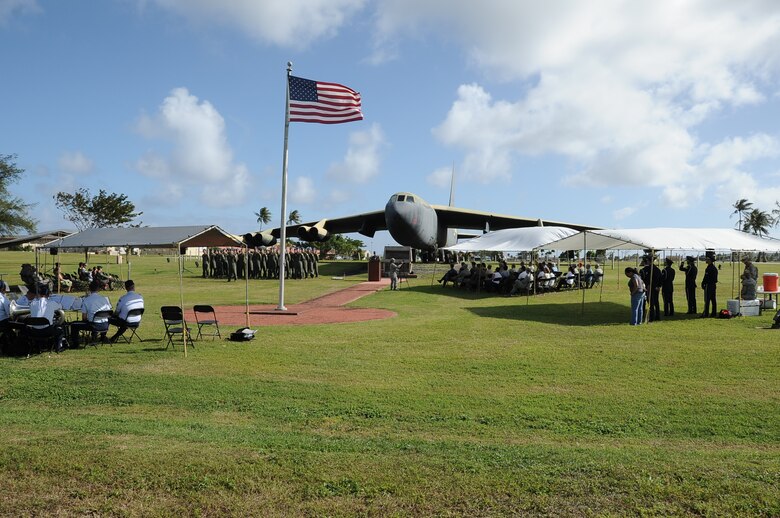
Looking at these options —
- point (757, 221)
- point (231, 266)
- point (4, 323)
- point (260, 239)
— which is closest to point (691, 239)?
point (4, 323)

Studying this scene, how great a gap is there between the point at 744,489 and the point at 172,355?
805cm

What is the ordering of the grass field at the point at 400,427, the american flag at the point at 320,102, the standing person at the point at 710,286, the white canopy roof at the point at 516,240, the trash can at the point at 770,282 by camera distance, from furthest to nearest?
the white canopy roof at the point at 516,240
the trash can at the point at 770,282
the american flag at the point at 320,102
the standing person at the point at 710,286
the grass field at the point at 400,427

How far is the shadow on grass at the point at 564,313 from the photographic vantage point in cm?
1342

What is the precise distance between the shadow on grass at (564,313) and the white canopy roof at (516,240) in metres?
2.51

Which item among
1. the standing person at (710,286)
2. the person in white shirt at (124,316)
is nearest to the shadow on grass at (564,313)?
the standing person at (710,286)

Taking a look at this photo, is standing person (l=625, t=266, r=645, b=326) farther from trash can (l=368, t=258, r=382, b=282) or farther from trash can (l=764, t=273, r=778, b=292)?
trash can (l=368, t=258, r=382, b=282)

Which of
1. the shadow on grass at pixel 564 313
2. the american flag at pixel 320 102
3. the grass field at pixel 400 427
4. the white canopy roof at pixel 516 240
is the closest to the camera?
the grass field at pixel 400 427

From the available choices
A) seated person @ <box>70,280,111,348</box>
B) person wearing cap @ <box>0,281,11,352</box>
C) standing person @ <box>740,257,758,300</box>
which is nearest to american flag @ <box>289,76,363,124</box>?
seated person @ <box>70,280,111,348</box>

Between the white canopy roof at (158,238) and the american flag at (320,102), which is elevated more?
the american flag at (320,102)

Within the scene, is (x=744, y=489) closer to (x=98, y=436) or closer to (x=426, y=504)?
(x=426, y=504)

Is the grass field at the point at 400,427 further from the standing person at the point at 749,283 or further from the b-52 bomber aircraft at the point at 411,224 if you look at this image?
the b-52 bomber aircraft at the point at 411,224

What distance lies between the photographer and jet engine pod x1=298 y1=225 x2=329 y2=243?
93.2 feet

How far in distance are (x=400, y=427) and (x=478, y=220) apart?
98.6 ft

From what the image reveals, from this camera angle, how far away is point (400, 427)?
18.0 ft
